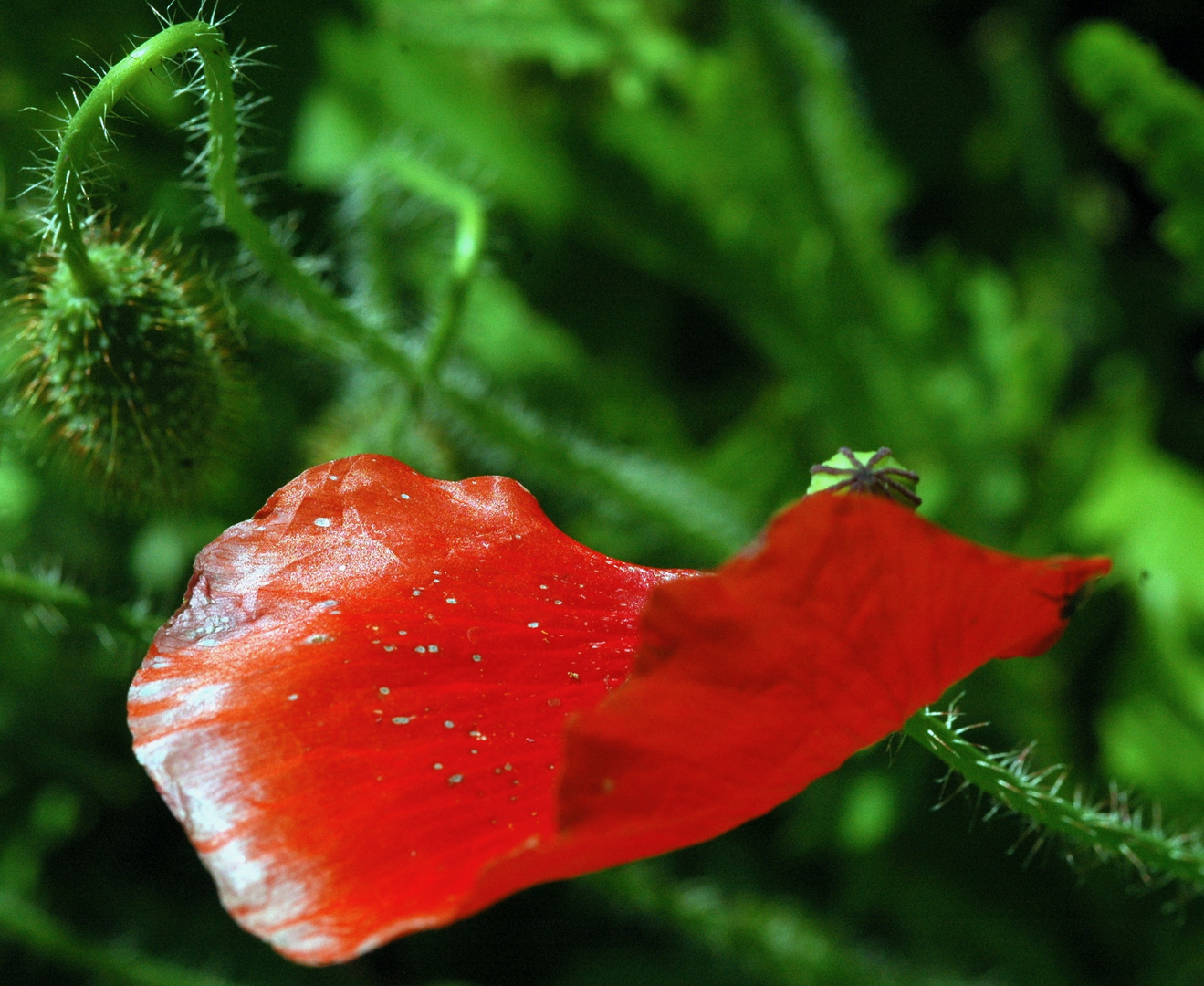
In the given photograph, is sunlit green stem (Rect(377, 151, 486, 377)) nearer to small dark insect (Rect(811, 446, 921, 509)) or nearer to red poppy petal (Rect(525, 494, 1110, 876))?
small dark insect (Rect(811, 446, 921, 509))

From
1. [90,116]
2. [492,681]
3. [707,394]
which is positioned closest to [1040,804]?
[492,681]

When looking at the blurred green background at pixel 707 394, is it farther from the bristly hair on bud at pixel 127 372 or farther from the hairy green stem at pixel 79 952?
the bristly hair on bud at pixel 127 372

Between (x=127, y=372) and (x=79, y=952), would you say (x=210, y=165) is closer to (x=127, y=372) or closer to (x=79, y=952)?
(x=127, y=372)

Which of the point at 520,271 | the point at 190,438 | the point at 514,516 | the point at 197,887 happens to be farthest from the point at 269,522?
the point at 520,271

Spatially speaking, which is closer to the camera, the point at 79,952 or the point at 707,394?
the point at 79,952

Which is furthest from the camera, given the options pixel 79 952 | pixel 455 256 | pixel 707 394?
pixel 707 394

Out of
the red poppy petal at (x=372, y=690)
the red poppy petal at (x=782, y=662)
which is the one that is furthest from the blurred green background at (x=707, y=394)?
the red poppy petal at (x=782, y=662)

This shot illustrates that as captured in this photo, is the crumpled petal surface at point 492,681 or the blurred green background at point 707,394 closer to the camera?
the crumpled petal surface at point 492,681
